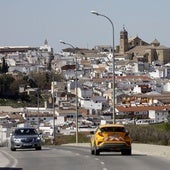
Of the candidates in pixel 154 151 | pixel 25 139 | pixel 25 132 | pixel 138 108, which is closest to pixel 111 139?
pixel 154 151

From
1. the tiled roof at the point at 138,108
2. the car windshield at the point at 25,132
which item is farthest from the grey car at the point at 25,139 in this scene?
the tiled roof at the point at 138,108

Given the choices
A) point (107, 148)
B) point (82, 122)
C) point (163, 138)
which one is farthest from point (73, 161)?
point (82, 122)

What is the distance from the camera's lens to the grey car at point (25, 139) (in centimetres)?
4347

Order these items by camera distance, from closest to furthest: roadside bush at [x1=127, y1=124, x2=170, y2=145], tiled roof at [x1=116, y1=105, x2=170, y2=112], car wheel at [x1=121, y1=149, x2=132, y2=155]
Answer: car wheel at [x1=121, y1=149, x2=132, y2=155], roadside bush at [x1=127, y1=124, x2=170, y2=145], tiled roof at [x1=116, y1=105, x2=170, y2=112]

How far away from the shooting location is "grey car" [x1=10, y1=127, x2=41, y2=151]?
143 ft

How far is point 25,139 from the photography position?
4322 cm

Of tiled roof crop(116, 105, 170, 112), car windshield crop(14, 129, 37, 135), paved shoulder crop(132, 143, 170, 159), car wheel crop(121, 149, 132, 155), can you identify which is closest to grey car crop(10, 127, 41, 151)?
car windshield crop(14, 129, 37, 135)

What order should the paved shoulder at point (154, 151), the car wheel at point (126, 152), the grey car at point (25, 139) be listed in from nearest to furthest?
the car wheel at point (126, 152) < the paved shoulder at point (154, 151) < the grey car at point (25, 139)

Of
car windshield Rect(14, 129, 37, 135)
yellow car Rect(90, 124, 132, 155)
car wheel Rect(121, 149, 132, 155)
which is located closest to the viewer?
yellow car Rect(90, 124, 132, 155)

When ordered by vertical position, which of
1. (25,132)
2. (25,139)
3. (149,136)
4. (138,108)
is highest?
(138,108)

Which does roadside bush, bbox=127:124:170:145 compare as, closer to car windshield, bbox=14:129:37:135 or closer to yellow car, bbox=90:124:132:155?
car windshield, bbox=14:129:37:135

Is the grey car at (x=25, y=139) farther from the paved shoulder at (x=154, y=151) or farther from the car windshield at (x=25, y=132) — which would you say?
the paved shoulder at (x=154, y=151)

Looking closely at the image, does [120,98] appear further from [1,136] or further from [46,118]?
[1,136]

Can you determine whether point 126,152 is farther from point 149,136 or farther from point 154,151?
point 149,136
